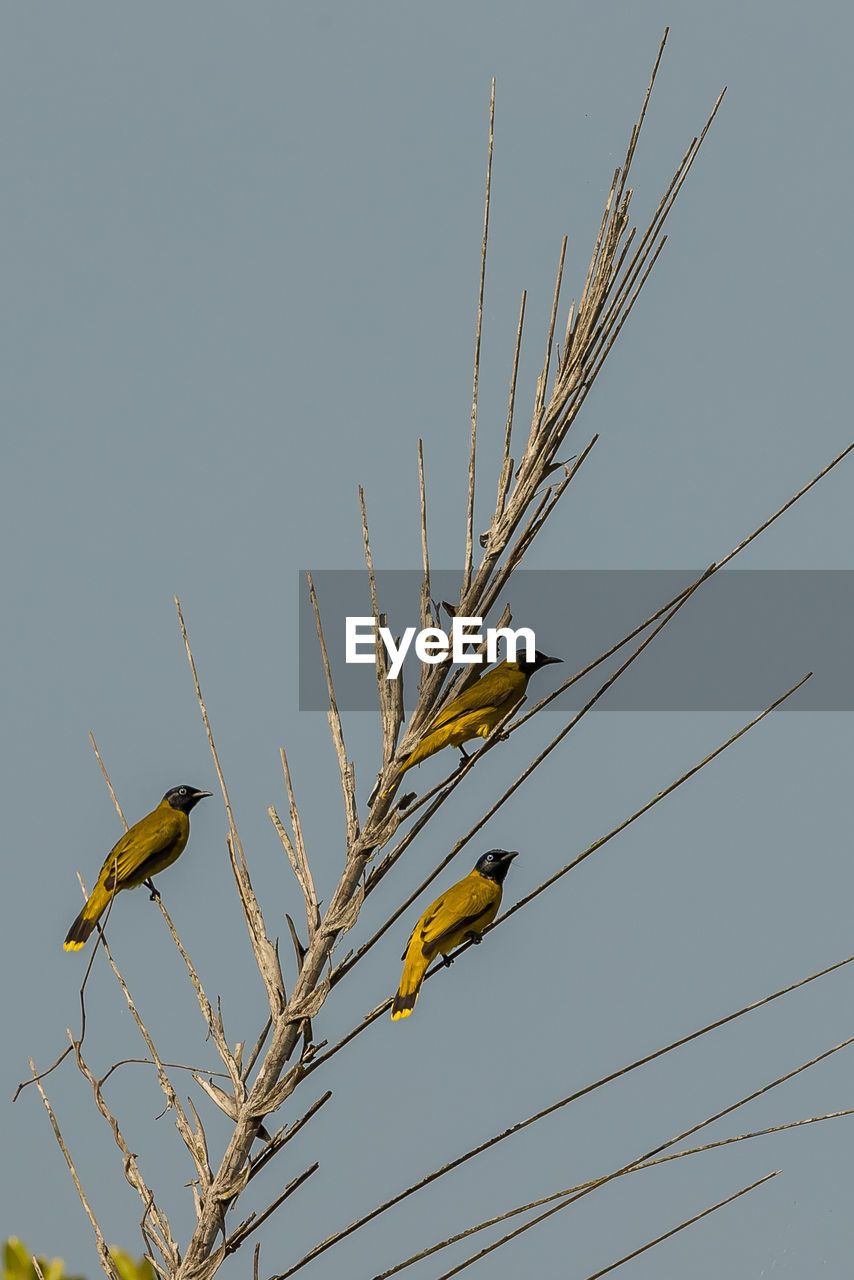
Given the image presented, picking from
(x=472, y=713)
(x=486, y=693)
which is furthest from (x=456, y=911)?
(x=486, y=693)

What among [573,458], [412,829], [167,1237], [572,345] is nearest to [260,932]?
[412,829]

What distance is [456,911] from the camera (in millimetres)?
6227

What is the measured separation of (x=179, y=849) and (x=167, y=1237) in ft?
13.0

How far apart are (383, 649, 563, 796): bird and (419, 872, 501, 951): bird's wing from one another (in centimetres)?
137

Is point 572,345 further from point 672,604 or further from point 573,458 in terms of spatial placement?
point 672,604

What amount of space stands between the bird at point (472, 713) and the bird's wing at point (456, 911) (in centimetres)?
137

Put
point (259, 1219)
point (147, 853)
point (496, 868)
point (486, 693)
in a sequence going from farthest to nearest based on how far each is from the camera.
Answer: point (496, 868) < point (147, 853) < point (486, 693) < point (259, 1219)

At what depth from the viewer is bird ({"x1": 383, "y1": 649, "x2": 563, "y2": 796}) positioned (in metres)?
3.05

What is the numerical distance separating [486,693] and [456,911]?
8.03 feet

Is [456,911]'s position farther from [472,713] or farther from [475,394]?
[475,394]

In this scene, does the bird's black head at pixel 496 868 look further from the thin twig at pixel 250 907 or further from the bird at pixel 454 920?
the thin twig at pixel 250 907

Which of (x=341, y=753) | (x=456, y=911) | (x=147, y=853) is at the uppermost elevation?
(x=147, y=853)

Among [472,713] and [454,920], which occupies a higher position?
[454,920]

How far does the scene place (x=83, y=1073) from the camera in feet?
9.84
